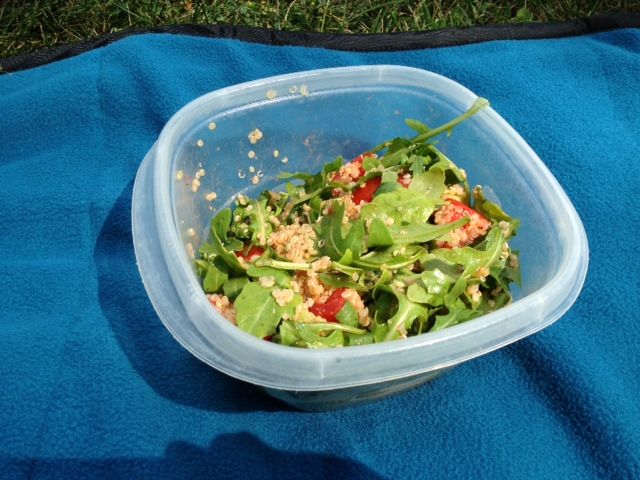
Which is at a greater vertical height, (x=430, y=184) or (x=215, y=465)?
(x=430, y=184)

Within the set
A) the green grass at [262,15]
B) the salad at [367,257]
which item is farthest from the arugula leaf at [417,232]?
the green grass at [262,15]

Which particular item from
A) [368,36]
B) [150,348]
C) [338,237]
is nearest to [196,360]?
[150,348]

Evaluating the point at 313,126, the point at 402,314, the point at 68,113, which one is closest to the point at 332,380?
the point at 402,314

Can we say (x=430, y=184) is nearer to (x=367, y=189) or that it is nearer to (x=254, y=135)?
(x=367, y=189)

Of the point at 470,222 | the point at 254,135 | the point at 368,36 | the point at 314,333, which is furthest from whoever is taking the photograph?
the point at 368,36

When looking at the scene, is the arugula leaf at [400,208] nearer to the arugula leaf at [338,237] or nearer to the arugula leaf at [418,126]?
the arugula leaf at [338,237]
